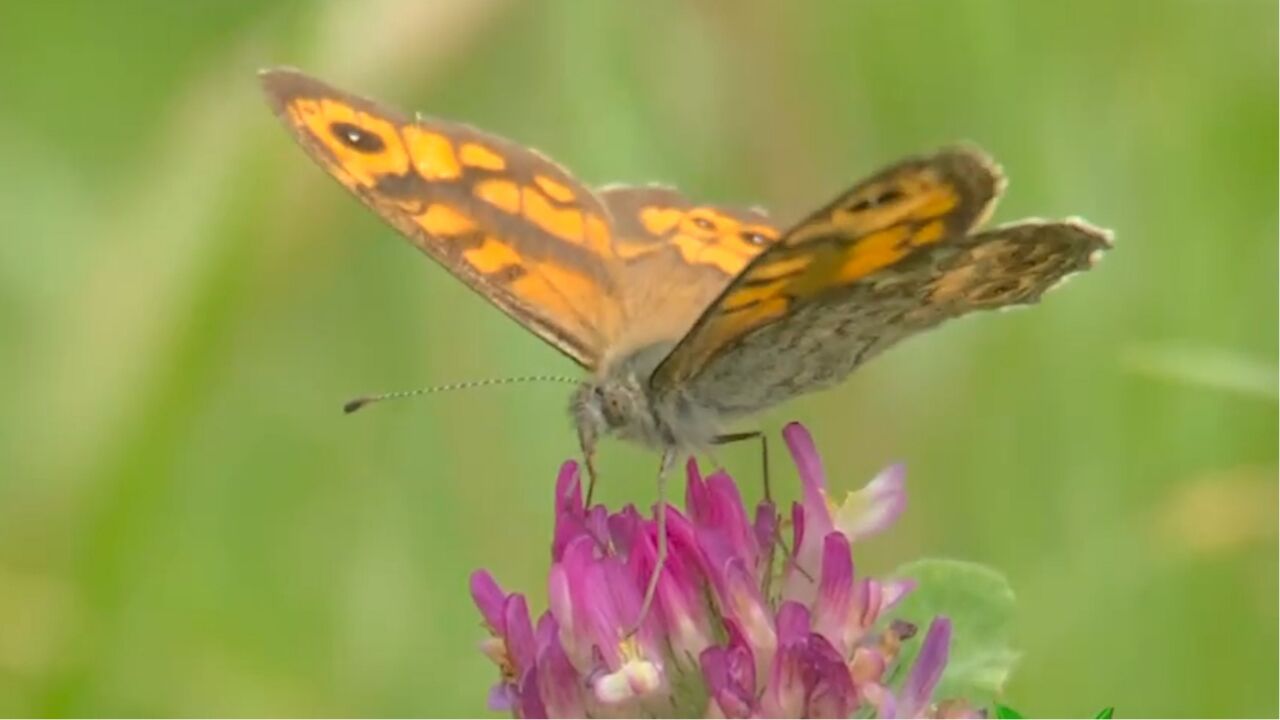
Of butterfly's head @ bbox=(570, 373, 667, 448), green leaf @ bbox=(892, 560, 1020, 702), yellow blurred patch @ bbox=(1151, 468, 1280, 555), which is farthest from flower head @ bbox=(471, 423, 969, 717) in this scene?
yellow blurred patch @ bbox=(1151, 468, 1280, 555)

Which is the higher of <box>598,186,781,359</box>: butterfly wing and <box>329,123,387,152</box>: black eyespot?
<box>329,123,387,152</box>: black eyespot

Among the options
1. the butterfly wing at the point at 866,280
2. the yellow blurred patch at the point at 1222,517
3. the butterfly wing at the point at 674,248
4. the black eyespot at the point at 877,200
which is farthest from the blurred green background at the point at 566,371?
the black eyespot at the point at 877,200

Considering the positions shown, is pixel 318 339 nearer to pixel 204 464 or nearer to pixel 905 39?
pixel 204 464

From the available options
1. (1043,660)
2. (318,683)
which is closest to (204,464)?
(318,683)

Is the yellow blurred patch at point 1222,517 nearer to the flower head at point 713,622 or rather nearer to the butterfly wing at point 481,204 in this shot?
the butterfly wing at point 481,204

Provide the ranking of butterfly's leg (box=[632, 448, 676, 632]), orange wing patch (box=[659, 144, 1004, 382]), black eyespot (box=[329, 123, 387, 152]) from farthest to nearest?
black eyespot (box=[329, 123, 387, 152]) → butterfly's leg (box=[632, 448, 676, 632]) → orange wing patch (box=[659, 144, 1004, 382])

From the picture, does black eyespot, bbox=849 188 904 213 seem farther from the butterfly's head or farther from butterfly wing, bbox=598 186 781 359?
butterfly wing, bbox=598 186 781 359

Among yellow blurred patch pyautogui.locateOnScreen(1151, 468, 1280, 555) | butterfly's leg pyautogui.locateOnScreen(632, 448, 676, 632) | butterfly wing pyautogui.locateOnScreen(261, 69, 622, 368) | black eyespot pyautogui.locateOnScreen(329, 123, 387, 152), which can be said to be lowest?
yellow blurred patch pyautogui.locateOnScreen(1151, 468, 1280, 555)

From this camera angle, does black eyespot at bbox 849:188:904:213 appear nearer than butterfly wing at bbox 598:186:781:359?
Yes
